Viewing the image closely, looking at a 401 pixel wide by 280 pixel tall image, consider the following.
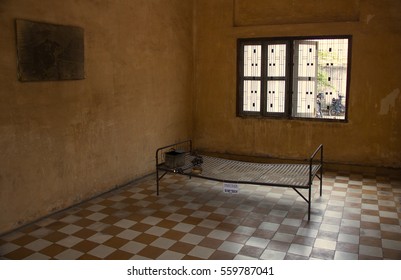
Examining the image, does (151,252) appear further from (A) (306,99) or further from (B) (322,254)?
(A) (306,99)

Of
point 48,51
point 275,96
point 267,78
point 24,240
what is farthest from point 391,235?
point 48,51

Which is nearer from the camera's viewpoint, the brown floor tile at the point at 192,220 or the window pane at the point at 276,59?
the brown floor tile at the point at 192,220

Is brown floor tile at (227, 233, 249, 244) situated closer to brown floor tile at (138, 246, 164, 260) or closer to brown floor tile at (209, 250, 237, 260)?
brown floor tile at (209, 250, 237, 260)

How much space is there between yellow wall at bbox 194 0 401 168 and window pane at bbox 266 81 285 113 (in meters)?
0.26

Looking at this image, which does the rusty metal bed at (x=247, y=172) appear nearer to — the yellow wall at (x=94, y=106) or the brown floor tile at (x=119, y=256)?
the yellow wall at (x=94, y=106)

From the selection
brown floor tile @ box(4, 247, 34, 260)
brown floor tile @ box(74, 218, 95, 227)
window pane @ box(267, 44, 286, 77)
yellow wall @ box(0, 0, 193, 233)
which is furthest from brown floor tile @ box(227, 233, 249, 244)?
window pane @ box(267, 44, 286, 77)

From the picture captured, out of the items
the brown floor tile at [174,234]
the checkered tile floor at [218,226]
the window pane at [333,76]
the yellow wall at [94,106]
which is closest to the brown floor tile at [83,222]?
the checkered tile floor at [218,226]

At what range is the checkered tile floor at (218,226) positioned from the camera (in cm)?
466

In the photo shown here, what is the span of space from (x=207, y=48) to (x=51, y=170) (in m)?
4.72

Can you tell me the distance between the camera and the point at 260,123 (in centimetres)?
876

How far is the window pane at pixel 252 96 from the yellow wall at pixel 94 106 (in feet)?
4.31

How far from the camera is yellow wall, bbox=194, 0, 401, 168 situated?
25.1 feet

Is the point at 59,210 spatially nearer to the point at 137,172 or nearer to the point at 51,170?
the point at 51,170

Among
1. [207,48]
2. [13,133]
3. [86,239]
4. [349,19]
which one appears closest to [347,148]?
[349,19]
